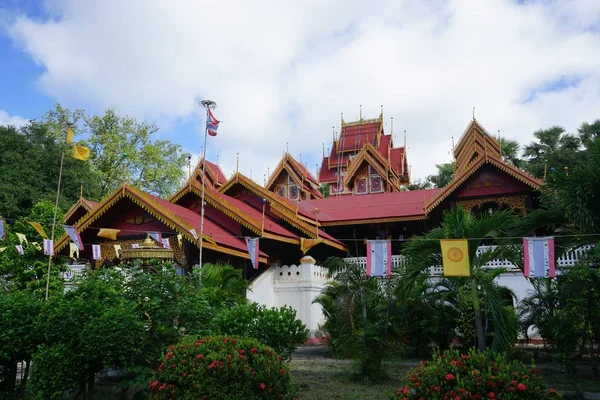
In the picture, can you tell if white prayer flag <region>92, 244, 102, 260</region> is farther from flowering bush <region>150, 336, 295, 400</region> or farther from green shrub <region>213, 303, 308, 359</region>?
flowering bush <region>150, 336, 295, 400</region>

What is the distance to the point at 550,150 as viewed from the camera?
29.6 meters

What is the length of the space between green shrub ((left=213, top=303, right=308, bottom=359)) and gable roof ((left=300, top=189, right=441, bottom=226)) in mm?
12562

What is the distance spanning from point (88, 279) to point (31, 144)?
2083 centimetres

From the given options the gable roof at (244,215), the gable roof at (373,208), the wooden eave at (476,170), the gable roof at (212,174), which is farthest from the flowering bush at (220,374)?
the gable roof at (212,174)

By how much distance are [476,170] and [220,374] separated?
50.7 feet

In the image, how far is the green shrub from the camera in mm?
8273

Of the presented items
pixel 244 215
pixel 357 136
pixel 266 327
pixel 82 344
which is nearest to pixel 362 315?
pixel 266 327

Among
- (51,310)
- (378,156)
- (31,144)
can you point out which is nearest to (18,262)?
(31,144)

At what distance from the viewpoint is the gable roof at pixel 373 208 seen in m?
21.0

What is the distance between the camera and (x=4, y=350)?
281 inches

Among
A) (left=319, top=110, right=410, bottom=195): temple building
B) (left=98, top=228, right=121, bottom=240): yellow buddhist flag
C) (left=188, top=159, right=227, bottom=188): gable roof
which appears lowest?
(left=98, top=228, right=121, bottom=240): yellow buddhist flag

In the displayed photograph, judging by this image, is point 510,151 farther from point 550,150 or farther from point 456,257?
point 456,257

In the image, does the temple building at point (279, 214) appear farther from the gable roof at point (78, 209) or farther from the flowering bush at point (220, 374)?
the flowering bush at point (220, 374)

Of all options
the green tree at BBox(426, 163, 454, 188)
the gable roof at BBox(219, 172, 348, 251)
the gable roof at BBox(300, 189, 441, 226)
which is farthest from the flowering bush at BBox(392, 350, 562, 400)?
the green tree at BBox(426, 163, 454, 188)
